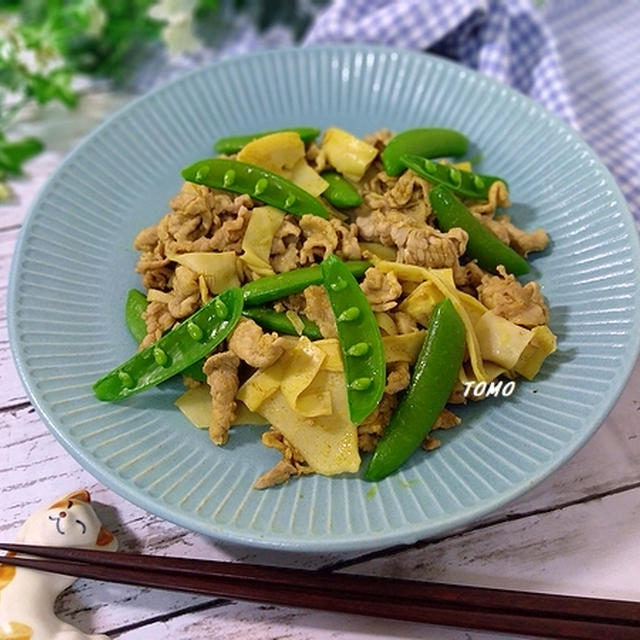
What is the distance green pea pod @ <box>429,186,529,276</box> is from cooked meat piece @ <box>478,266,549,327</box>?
4.2 inches

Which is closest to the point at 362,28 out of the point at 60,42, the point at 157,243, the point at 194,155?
the point at 194,155

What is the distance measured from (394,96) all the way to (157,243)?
4.26 ft

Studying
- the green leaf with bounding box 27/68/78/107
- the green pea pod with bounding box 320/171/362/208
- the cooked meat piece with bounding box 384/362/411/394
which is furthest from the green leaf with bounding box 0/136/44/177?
the cooked meat piece with bounding box 384/362/411/394

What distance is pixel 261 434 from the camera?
92.0 inches

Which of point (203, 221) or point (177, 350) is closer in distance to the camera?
point (177, 350)

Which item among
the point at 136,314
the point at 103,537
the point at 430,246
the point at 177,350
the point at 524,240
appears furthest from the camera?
the point at 524,240

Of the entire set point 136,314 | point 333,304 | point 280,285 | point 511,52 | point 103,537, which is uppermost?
point 511,52

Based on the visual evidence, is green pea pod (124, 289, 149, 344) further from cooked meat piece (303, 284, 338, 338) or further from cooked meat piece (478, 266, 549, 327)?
cooked meat piece (478, 266, 549, 327)

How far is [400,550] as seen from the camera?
Answer: 2256 millimetres

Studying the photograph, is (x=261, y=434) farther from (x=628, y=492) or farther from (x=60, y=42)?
(x=60, y=42)

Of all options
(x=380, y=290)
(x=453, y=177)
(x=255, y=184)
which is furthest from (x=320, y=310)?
(x=453, y=177)

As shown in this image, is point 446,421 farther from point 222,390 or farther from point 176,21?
point 176,21

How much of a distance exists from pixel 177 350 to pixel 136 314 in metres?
0.30

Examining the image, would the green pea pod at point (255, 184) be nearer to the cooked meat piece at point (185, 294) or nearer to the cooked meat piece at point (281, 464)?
the cooked meat piece at point (185, 294)
